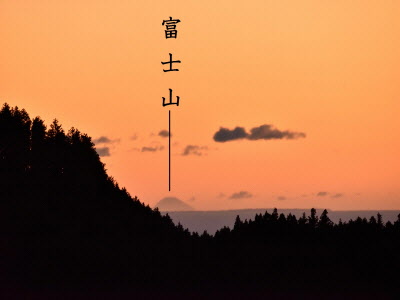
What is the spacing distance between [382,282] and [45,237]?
179ft

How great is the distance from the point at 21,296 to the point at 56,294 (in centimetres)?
617

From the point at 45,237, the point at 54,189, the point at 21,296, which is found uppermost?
the point at 54,189

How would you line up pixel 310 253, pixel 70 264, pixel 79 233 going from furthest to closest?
1. pixel 310 253
2. pixel 79 233
3. pixel 70 264

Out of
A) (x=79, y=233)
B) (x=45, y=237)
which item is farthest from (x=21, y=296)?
(x=79, y=233)

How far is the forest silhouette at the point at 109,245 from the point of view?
118 meters

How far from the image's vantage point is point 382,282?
134m

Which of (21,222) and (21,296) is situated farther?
(21,222)

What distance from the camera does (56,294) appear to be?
90062 mm

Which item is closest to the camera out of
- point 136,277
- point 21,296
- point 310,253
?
point 21,296

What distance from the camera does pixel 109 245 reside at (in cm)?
14912

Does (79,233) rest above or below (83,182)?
below

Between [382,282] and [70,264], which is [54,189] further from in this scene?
[382,282]

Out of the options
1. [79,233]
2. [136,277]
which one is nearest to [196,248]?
[79,233]

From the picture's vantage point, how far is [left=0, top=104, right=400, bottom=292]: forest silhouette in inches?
4653
